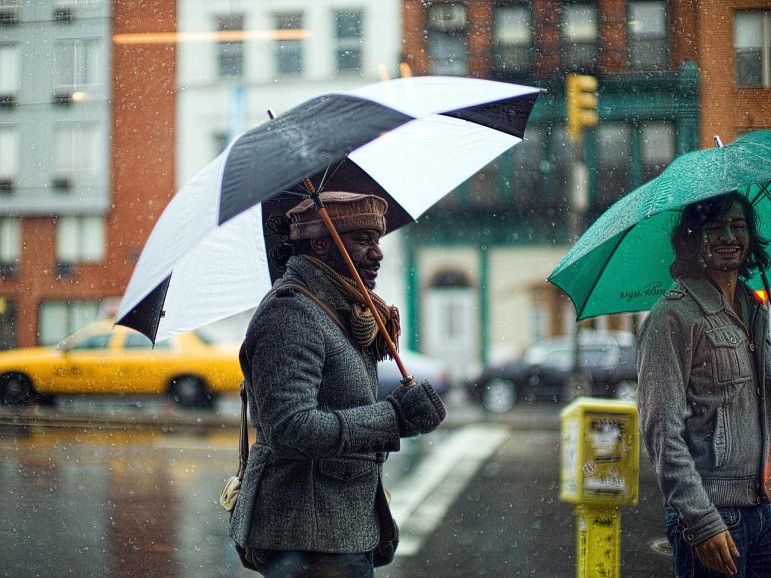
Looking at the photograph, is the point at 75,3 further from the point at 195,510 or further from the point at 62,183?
the point at 62,183

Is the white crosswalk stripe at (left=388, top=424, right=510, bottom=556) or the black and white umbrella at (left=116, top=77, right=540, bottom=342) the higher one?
the black and white umbrella at (left=116, top=77, right=540, bottom=342)

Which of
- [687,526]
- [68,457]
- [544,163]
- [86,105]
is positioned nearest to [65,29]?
[68,457]

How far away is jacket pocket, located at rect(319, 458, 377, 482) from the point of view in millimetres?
2518

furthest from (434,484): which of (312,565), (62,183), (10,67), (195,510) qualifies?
(62,183)

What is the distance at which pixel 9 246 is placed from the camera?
45.0ft

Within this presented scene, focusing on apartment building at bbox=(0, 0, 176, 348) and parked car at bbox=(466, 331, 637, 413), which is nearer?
apartment building at bbox=(0, 0, 176, 348)

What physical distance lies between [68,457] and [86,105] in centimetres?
743

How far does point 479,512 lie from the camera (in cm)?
777

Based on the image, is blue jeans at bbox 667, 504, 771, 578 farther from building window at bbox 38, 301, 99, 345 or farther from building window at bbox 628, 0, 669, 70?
building window at bbox 628, 0, 669, 70

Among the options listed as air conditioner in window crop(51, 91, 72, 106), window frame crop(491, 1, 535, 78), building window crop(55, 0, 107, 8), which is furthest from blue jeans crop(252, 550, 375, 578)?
window frame crop(491, 1, 535, 78)

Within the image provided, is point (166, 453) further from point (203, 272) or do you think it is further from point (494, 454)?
point (203, 272)

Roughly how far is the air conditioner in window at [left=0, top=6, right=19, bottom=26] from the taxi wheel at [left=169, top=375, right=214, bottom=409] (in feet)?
25.1

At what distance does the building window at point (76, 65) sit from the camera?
9.71m

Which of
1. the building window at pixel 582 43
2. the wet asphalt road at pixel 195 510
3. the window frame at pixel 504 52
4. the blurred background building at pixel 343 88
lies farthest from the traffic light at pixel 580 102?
the window frame at pixel 504 52
